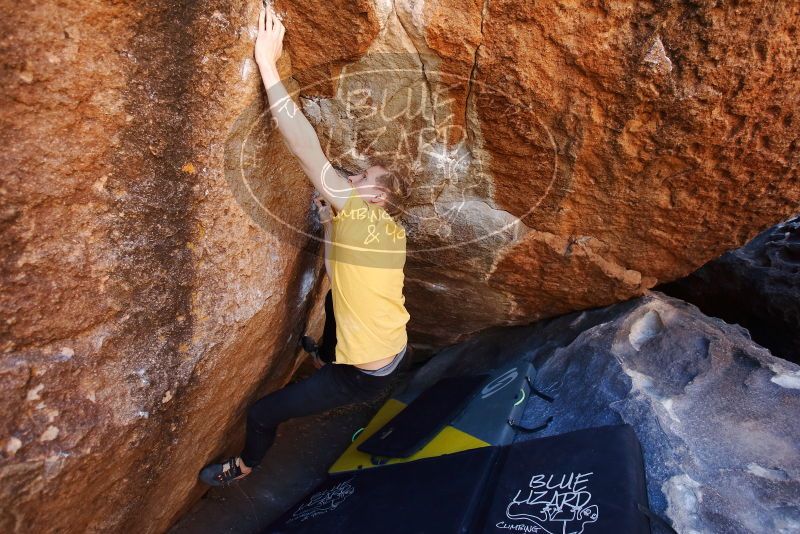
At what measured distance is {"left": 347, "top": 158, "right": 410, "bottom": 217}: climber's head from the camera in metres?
1.97

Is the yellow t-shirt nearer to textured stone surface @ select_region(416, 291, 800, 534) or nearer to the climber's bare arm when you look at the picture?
the climber's bare arm

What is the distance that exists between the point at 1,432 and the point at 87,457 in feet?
0.80

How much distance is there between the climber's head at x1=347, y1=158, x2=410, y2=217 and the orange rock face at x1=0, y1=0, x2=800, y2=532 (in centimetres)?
7

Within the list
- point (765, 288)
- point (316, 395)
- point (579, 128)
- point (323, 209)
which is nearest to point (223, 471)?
point (316, 395)

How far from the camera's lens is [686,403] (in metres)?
1.98

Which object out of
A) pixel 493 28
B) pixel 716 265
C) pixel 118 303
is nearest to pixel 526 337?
pixel 716 265

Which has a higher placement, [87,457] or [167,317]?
[167,317]

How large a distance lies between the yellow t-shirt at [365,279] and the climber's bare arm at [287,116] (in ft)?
0.39

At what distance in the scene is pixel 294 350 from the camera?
2.52 m

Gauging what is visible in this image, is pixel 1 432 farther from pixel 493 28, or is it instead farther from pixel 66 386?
pixel 493 28

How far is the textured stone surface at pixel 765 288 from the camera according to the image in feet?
9.39

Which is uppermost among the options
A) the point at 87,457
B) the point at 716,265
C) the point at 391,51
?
the point at 391,51

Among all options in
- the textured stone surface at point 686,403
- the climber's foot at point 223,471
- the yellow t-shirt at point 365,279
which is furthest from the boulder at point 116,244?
the textured stone surface at point 686,403

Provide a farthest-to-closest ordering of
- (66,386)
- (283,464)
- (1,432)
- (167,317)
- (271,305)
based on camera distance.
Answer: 1. (283,464)
2. (271,305)
3. (167,317)
4. (66,386)
5. (1,432)
